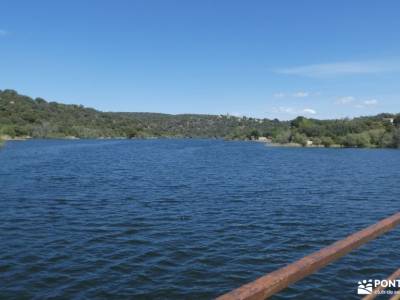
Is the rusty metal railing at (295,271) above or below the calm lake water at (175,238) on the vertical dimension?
above

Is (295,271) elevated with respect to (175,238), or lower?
elevated

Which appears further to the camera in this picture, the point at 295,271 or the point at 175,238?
the point at 175,238

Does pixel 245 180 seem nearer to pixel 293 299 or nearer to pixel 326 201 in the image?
pixel 326 201

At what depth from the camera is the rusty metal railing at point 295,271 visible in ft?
9.75

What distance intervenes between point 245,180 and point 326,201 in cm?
1713

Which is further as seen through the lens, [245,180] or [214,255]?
[245,180]

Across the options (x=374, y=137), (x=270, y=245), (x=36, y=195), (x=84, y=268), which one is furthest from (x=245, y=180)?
(x=374, y=137)

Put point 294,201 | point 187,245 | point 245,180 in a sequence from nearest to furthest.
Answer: point 187,245
point 294,201
point 245,180

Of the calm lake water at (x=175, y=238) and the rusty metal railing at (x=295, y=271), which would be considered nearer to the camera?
the rusty metal railing at (x=295, y=271)

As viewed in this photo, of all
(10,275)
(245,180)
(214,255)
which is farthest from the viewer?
(245,180)

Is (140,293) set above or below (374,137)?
below

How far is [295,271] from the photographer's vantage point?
11.3 ft

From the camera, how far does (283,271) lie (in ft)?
11.2

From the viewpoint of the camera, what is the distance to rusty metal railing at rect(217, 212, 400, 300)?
9.75 ft
